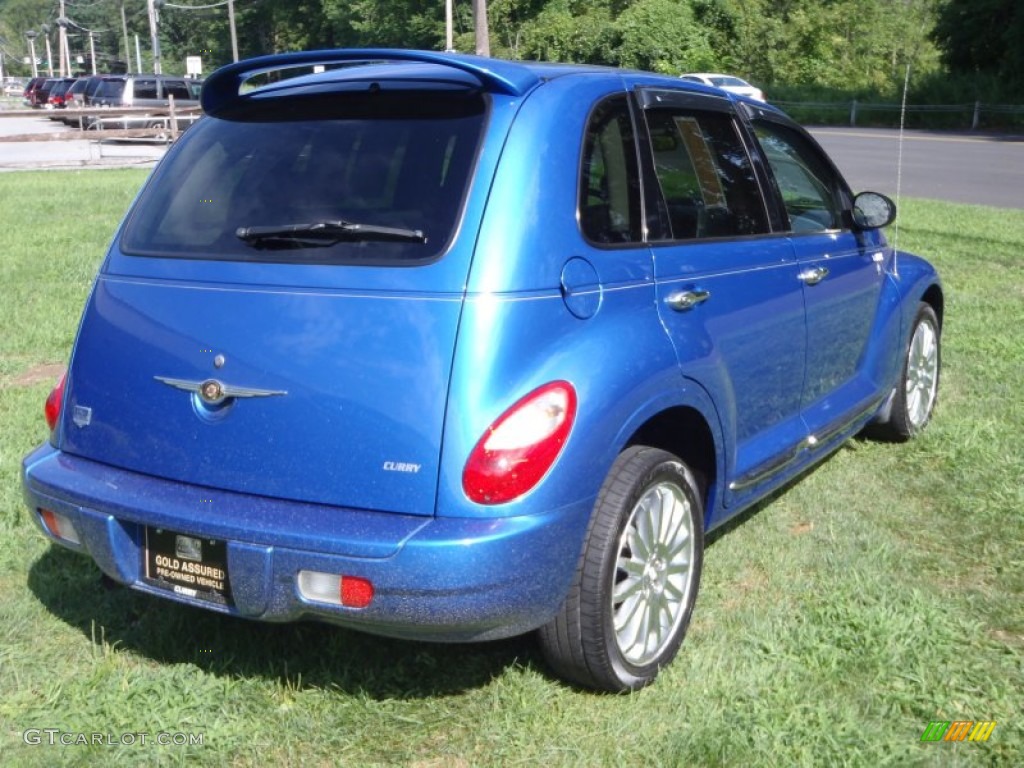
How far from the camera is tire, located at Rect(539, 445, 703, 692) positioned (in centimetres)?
303

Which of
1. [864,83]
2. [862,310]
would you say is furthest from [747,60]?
[862,310]

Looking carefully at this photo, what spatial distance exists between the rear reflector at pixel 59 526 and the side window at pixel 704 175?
202 cm

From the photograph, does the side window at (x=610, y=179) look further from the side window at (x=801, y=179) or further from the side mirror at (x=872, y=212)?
the side mirror at (x=872, y=212)

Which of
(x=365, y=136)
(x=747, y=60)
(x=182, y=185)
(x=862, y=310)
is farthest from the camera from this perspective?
(x=747, y=60)

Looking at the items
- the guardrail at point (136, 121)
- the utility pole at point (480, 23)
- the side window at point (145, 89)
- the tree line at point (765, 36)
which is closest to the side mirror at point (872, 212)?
the utility pole at point (480, 23)

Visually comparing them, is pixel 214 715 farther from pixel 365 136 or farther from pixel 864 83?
pixel 864 83

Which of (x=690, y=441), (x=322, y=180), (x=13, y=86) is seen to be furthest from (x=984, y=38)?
(x=13, y=86)

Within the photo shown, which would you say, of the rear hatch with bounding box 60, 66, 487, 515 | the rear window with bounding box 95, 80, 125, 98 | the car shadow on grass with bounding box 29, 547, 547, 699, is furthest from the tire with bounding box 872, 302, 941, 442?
the rear window with bounding box 95, 80, 125, 98

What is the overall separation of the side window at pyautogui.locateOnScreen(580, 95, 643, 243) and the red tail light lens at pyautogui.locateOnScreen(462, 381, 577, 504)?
1.92 ft

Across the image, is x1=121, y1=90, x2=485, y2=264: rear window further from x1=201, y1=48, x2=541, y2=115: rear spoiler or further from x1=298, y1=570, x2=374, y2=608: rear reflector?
x1=298, y1=570, x2=374, y2=608: rear reflector

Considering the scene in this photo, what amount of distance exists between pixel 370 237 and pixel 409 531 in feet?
2.63

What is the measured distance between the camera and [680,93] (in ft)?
12.6

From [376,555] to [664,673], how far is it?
113 cm

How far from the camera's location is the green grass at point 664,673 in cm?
301
